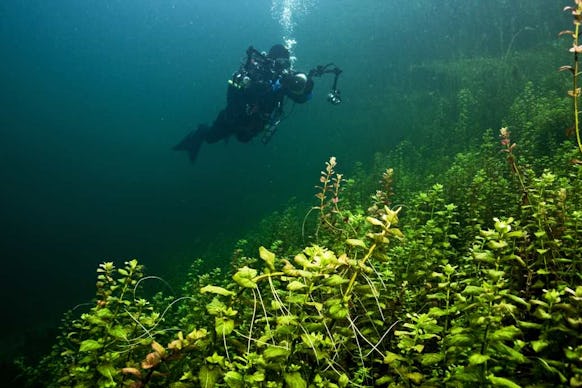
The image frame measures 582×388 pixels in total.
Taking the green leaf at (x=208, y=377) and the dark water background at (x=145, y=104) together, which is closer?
the green leaf at (x=208, y=377)

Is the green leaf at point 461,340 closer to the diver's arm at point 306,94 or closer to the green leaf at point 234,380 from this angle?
the green leaf at point 234,380

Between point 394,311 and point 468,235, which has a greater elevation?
point 468,235

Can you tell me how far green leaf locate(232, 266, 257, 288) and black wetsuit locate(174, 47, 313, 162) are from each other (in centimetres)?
974

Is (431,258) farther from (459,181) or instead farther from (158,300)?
(158,300)

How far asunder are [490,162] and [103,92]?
13005 cm

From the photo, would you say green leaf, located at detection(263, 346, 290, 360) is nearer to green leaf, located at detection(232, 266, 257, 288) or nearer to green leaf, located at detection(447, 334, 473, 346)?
green leaf, located at detection(232, 266, 257, 288)

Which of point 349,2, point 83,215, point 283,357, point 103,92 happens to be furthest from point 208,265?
point 103,92

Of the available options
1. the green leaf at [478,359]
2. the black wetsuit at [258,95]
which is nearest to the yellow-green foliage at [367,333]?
the green leaf at [478,359]

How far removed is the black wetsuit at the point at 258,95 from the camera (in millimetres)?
10938

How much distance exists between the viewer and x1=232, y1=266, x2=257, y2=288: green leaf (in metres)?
1.39

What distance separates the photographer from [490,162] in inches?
210

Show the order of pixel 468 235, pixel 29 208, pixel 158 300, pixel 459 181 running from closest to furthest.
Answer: pixel 468 235 → pixel 158 300 → pixel 459 181 → pixel 29 208

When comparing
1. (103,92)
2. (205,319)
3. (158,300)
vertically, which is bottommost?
(158,300)

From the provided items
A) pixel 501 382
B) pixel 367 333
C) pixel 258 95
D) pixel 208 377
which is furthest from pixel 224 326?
pixel 258 95
